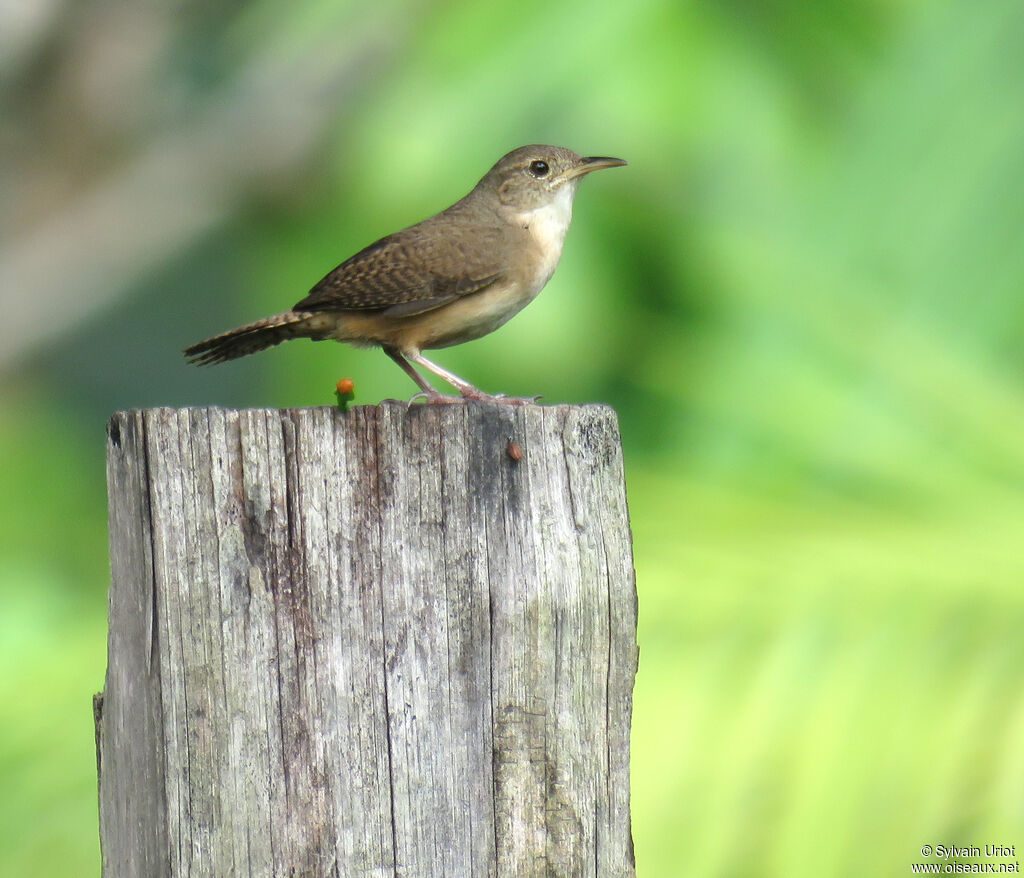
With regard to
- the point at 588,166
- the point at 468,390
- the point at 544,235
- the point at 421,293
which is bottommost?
the point at 468,390

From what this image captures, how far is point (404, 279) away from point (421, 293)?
7cm

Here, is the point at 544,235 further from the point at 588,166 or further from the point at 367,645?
the point at 367,645

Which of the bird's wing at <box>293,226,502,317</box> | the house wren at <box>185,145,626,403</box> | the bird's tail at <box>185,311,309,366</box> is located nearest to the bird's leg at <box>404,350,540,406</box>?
the house wren at <box>185,145,626,403</box>

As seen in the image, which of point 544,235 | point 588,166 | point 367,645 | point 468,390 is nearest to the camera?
point 367,645

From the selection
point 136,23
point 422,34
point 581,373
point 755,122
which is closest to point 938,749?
point 581,373

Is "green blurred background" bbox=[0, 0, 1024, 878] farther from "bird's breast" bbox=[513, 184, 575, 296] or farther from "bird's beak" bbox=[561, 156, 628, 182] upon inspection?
"bird's beak" bbox=[561, 156, 628, 182]

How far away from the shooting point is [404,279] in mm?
3912

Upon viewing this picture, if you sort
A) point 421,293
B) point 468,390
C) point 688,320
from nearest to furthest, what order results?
point 468,390 → point 421,293 → point 688,320

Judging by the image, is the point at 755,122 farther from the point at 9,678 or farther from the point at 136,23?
the point at 136,23

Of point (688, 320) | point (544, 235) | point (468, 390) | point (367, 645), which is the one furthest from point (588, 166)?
point (367, 645)

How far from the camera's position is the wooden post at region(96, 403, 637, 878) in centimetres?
229

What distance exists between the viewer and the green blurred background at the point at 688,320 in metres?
3.80

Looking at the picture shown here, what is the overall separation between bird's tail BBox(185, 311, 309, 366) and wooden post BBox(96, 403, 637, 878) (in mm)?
1181

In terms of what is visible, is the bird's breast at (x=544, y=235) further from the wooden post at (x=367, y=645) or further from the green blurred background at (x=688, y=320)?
the wooden post at (x=367, y=645)
